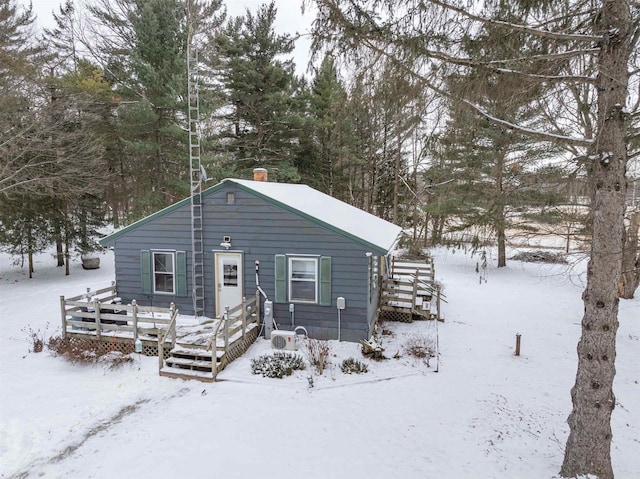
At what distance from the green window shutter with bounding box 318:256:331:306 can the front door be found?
7.31ft

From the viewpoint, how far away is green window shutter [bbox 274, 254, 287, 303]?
961cm

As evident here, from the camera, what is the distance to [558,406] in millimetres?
6922

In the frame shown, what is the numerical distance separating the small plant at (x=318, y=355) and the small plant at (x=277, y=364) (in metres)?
0.26

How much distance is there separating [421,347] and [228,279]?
526 centimetres

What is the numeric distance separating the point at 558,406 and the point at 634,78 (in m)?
5.56

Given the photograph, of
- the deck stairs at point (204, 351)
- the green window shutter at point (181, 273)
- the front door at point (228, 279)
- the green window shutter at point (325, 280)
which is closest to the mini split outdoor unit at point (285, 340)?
the deck stairs at point (204, 351)

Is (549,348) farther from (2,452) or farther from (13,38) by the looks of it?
(13,38)

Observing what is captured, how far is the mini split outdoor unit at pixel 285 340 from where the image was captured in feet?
28.6

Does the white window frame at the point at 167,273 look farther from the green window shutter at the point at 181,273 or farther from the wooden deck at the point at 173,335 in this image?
the wooden deck at the point at 173,335

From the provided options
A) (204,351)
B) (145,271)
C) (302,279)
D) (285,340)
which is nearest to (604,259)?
(285,340)

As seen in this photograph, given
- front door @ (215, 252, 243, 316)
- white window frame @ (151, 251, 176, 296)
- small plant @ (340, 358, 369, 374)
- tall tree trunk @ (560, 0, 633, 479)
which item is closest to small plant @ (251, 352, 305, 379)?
small plant @ (340, 358, 369, 374)

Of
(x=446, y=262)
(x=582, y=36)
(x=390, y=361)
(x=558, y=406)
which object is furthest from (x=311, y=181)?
(x=582, y=36)

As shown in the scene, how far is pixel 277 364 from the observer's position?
7895mm

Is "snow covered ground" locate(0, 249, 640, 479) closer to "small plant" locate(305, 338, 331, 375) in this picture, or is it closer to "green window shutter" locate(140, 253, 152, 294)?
"small plant" locate(305, 338, 331, 375)
